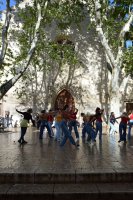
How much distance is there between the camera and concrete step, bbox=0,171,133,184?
6.34 metres

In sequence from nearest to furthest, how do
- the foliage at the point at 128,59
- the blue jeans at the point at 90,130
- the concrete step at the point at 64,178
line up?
the concrete step at the point at 64,178
the blue jeans at the point at 90,130
the foliage at the point at 128,59

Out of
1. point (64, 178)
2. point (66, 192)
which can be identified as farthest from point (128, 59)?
point (66, 192)

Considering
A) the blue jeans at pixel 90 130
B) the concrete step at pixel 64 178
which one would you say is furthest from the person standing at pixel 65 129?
the concrete step at pixel 64 178

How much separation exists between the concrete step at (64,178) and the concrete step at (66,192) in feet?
0.99

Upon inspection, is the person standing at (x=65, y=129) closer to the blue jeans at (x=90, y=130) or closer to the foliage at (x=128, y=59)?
the blue jeans at (x=90, y=130)

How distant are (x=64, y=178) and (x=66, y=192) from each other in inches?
27.4

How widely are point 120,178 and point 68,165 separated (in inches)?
54.6

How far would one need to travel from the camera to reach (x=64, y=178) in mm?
6363

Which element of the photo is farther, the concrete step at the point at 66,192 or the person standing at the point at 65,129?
the person standing at the point at 65,129

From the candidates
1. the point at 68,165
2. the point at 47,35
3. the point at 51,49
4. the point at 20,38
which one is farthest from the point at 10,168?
the point at 47,35

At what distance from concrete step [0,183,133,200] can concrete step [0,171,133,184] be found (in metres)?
0.30

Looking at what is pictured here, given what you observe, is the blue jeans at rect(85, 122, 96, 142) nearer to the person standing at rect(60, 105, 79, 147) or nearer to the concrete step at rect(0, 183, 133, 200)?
the person standing at rect(60, 105, 79, 147)

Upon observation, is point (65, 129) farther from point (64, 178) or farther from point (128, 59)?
point (128, 59)

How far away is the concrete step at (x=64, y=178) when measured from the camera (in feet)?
20.8
